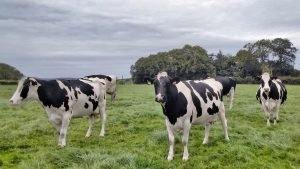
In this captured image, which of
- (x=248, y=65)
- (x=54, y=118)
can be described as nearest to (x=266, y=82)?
(x=54, y=118)

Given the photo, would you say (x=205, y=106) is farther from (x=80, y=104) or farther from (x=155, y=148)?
(x=80, y=104)

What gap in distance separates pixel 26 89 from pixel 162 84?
14.4ft

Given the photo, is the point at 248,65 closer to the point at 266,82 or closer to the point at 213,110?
the point at 266,82

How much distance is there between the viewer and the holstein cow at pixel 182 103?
31.4 feet

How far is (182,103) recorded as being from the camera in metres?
9.80

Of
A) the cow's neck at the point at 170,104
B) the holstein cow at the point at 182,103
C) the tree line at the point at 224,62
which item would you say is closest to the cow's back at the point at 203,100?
the holstein cow at the point at 182,103

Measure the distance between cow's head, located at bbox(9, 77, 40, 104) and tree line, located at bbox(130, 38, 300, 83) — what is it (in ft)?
238

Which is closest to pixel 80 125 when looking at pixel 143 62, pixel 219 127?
pixel 219 127

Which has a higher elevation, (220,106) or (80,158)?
(220,106)

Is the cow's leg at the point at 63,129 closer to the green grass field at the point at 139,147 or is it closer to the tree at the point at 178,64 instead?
the green grass field at the point at 139,147

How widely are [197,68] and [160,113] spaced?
73.8 metres

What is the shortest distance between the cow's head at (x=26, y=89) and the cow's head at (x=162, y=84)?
3793mm

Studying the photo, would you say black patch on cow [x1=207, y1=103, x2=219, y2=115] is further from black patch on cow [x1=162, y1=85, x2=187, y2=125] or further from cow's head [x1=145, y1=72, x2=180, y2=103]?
cow's head [x1=145, y1=72, x2=180, y2=103]

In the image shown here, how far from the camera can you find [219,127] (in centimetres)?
1423
